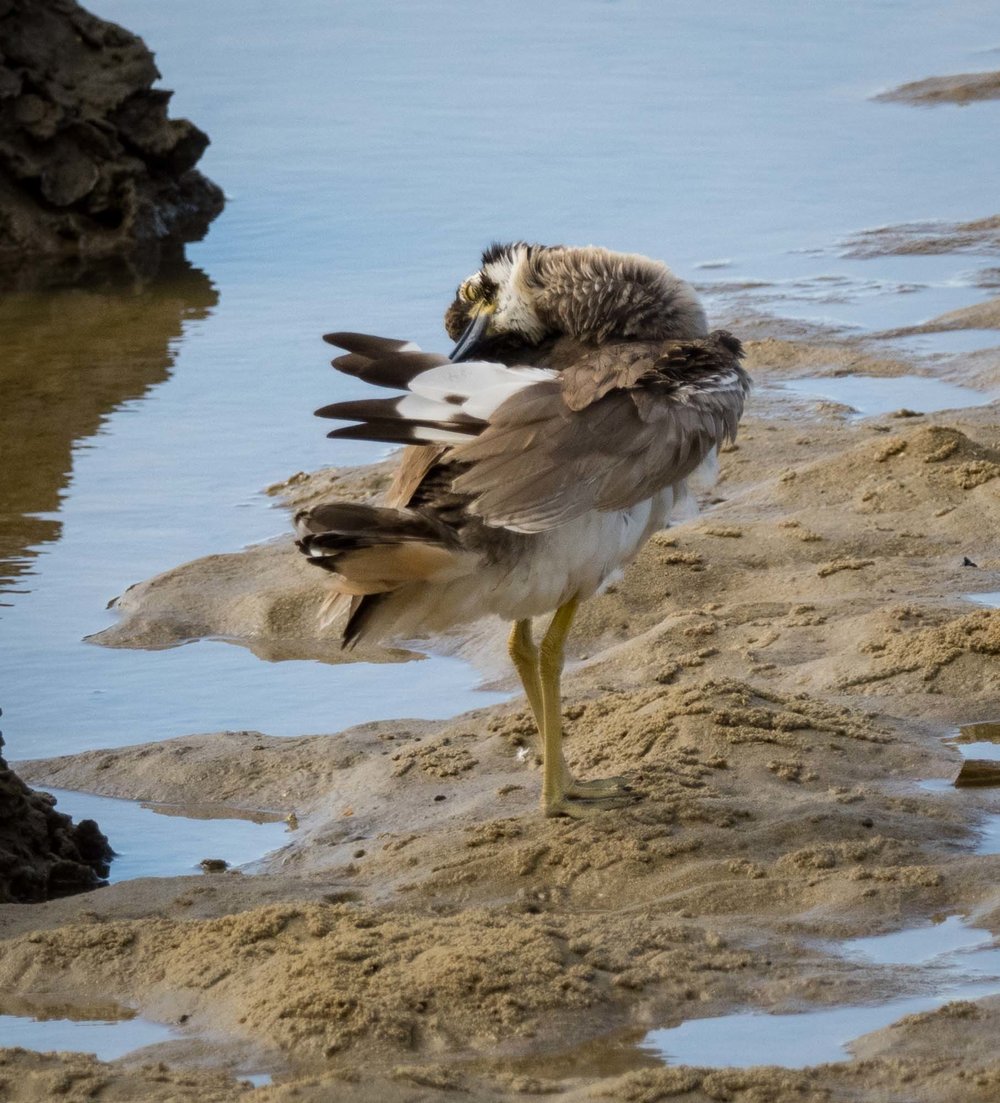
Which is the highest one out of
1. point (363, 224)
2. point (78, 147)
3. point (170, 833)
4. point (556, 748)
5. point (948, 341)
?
point (78, 147)

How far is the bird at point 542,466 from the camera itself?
14.8ft

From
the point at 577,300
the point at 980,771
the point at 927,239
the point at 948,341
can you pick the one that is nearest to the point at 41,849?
the point at 577,300

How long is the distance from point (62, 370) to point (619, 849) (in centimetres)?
714

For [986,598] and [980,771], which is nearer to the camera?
[980,771]

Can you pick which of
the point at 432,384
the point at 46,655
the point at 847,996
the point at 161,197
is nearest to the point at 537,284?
the point at 432,384

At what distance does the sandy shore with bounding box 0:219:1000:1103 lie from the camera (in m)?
3.82

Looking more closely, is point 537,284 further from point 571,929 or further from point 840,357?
point 840,357

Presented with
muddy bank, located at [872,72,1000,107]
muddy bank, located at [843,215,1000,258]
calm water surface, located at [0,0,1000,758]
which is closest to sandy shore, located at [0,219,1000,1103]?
calm water surface, located at [0,0,1000,758]

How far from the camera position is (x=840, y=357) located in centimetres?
1008

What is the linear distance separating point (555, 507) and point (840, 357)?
5.89m

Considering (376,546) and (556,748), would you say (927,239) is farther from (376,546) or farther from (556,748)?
(376,546)

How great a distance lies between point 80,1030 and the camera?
4145 millimetres

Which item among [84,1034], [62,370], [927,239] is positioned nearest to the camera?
[84,1034]

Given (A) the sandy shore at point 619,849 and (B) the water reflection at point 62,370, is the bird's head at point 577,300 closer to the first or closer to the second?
(A) the sandy shore at point 619,849
